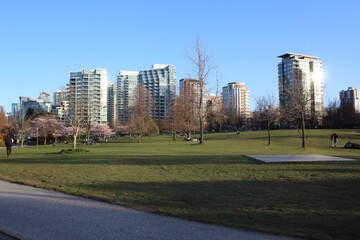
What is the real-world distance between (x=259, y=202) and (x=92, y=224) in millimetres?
4589

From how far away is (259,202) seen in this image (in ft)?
33.0

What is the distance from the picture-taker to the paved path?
22.1 ft

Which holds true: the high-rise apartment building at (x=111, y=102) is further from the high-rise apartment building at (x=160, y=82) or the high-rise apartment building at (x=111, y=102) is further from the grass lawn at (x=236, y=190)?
the grass lawn at (x=236, y=190)

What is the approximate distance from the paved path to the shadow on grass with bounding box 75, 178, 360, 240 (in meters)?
0.65

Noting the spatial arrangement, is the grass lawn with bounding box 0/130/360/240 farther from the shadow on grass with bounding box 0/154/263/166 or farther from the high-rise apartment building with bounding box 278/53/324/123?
the high-rise apartment building with bounding box 278/53/324/123

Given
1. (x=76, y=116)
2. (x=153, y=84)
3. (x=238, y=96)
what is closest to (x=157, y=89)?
(x=153, y=84)

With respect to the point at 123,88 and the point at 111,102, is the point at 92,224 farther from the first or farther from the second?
the point at 123,88

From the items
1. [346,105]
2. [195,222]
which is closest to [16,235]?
[195,222]

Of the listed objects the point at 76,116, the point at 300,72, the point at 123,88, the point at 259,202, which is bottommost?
the point at 259,202

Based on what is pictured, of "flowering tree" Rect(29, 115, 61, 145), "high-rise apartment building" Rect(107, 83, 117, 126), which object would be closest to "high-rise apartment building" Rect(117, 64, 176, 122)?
"high-rise apartment building" Rect(107, 83, 117, 126)

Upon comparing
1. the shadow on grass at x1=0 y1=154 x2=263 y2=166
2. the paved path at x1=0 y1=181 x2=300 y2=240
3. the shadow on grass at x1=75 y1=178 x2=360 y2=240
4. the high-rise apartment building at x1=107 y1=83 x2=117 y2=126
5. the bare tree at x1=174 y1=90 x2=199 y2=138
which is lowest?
the shadow on grass at x1=75 y1=178 x2=360 y2=240

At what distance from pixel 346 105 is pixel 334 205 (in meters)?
112

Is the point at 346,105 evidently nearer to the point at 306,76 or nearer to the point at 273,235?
the point at 306,76

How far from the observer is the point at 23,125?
265 ft
